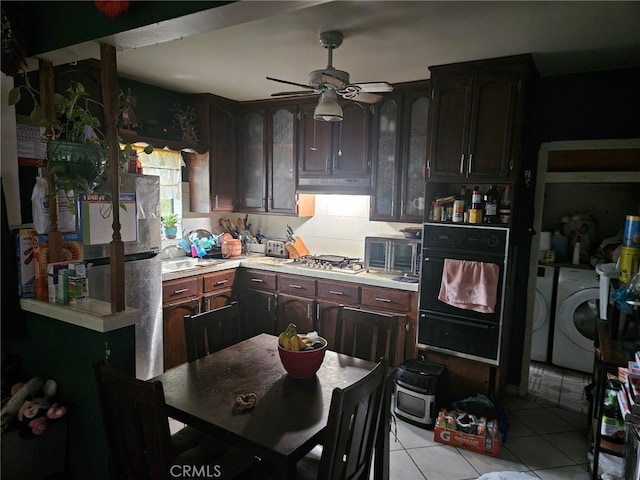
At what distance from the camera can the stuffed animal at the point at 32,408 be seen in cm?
184

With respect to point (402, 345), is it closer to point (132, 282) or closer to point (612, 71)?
point (132, 282)

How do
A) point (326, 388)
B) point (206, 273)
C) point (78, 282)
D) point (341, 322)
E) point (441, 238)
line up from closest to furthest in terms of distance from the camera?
point (326, 388), point (78, 282), point (341, 322), point (441, 238), point (206, 273)

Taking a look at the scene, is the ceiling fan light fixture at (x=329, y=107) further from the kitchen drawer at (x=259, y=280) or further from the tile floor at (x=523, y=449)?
the tile floor at (x=523, y=449)

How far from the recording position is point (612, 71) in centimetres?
285

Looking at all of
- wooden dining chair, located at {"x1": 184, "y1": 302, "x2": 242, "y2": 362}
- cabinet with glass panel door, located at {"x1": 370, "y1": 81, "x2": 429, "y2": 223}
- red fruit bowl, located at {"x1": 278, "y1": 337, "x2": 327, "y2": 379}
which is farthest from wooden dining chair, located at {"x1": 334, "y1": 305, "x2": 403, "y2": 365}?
cabinet with glass panel door, located at {"x1": 370, "y1": 81, "x2": 429, "y2": 223}

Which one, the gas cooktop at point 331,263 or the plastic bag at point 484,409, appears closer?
the plastic bag at point 484,409

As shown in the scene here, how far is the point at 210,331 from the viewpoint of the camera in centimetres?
229

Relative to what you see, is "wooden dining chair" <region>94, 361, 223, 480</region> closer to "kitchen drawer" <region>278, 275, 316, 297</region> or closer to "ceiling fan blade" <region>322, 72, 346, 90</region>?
"ceiling fan blade" <region>322, 72, 346, 90</region>

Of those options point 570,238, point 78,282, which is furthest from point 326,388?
point 570,238

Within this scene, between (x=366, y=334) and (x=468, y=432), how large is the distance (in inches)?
39.2

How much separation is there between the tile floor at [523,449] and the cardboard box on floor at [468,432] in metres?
0.04

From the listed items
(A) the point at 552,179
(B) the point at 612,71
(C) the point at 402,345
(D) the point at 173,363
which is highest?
(B) the point at 612,71

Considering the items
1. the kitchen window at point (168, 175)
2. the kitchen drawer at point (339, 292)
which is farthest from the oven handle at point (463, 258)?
the kitchen window at point (168, 175)

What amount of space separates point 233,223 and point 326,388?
121 inches
